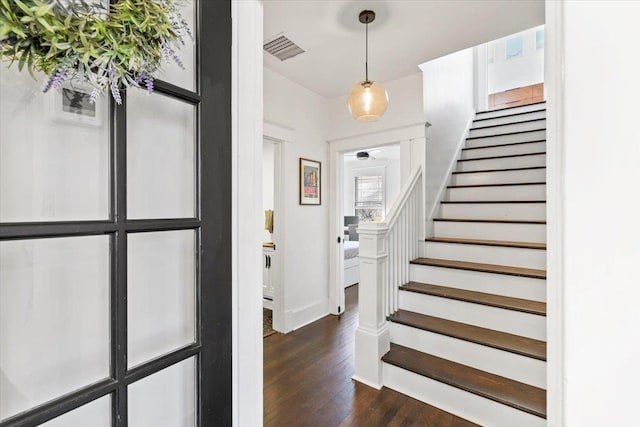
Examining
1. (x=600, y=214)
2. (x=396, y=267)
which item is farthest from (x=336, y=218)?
(x=600, y=214)

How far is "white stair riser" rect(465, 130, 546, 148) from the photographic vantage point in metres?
3.74

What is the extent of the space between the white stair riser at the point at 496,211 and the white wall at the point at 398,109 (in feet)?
3.46

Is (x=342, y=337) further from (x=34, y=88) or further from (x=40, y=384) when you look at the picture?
Answer: (x=34, y=88)

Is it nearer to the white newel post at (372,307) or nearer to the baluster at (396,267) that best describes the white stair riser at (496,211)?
the baluster at (396,267)

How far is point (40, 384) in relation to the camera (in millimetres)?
578

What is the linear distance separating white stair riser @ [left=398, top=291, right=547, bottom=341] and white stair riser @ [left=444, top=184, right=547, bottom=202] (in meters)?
1.47

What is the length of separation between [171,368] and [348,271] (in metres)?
4.59

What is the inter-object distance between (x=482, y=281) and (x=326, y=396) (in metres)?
1.50

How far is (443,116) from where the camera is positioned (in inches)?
140

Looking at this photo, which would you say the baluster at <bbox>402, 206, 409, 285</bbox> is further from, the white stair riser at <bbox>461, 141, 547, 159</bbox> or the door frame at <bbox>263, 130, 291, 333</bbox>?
the white stair riser at <bbox>461, 141, 547, 159</bbox>

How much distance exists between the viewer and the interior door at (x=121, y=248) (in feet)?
1.82

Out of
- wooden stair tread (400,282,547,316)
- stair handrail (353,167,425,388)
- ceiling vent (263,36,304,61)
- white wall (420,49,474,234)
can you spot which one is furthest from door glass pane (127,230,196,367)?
white wall (420,49,474,234)

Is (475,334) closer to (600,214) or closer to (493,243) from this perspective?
(493,243)

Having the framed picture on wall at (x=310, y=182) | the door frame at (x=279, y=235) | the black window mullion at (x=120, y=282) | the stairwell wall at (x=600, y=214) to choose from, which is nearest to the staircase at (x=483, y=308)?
the door frame at (x=279, y=235)
